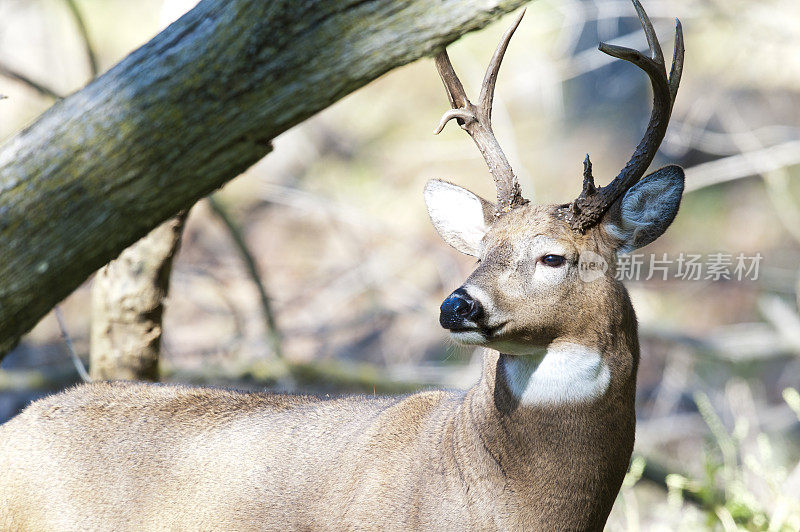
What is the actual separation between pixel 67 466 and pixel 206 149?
6.08 ft

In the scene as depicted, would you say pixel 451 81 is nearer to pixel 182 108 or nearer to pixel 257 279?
pixel 182 108

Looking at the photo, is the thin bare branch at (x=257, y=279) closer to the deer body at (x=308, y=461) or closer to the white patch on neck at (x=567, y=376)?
the deer body at (x=308, y=461)

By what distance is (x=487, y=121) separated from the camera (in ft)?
11.8

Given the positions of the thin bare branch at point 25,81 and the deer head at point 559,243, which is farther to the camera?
the thin bare branch at point 25,81

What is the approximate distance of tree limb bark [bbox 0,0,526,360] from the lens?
252cm

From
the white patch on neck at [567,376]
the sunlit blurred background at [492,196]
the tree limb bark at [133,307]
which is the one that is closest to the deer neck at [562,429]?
the white patch on neck at [567,376]

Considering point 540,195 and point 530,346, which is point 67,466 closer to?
point 530,346

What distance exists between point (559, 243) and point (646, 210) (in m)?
0.43

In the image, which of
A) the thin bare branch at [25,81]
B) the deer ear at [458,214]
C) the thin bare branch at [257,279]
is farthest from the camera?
the thin bare branch at [257,279]

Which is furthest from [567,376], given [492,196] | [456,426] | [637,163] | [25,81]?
[492,196]

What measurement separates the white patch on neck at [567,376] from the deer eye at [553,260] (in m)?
0.29

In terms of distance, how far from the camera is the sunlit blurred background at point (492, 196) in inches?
291

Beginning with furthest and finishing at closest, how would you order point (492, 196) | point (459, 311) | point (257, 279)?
point (492, 196), point (257, 279), point (459, 311)

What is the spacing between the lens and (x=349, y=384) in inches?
267
